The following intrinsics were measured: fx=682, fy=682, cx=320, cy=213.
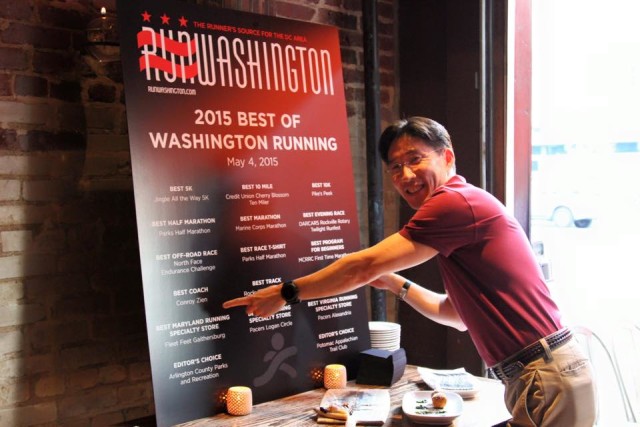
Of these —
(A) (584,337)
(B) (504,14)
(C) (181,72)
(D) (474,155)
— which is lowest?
(A) (584,337)

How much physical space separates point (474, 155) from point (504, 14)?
687mm

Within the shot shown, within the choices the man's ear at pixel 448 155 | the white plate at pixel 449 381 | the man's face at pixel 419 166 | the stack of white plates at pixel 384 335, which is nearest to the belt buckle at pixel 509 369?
the white plate at pixel 449 381

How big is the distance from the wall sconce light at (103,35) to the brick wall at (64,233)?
0.23 ft

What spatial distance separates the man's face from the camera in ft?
7.54

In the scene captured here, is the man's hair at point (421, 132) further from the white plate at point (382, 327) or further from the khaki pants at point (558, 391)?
the white plate at point (382, 327)

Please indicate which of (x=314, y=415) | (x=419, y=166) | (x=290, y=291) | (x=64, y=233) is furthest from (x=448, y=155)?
(x=64, y=233)

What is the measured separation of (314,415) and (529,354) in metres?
0.75

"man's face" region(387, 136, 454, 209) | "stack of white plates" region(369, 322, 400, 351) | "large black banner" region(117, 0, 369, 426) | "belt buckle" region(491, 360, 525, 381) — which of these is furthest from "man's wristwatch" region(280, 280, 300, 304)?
"stack of white plates" region(369, 322, 400, 351)

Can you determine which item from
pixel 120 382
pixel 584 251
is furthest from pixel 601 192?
pixel 120 382

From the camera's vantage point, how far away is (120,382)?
2.74 metres

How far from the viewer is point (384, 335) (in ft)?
9.45

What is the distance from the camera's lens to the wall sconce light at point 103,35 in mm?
2531

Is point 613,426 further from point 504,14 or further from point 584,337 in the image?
point 504,14

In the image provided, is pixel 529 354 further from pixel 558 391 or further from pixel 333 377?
pixel 333 377
